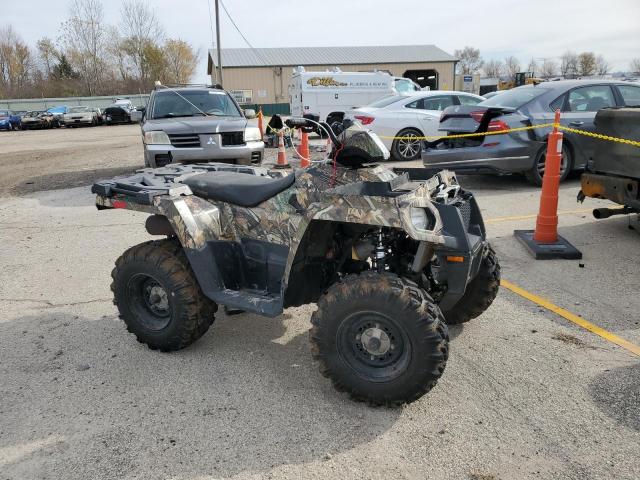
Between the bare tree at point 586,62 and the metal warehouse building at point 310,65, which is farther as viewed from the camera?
the bare tree at point 586,62

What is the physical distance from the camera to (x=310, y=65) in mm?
50719

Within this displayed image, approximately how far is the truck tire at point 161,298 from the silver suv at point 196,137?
5057mm

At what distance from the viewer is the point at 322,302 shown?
3025mm

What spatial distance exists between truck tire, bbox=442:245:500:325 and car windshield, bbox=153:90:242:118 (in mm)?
7037

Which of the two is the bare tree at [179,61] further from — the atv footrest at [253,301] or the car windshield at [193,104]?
the atv footrest at [253,301]

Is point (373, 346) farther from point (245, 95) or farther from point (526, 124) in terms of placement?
point (245, 95)

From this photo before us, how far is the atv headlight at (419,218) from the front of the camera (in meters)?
2.88

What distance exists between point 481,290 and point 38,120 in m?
36.9

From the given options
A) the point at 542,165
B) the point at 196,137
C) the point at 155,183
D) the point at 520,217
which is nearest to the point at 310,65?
the point at 196,137

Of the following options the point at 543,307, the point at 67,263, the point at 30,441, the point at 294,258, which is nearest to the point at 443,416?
the point at 294,258

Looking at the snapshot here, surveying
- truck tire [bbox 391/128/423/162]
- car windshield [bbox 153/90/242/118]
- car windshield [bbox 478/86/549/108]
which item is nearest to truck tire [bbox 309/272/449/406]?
car windshield [bbox 478/86/549/108]

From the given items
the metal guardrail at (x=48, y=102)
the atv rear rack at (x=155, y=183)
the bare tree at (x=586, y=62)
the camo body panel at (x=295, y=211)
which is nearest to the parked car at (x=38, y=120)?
the metal guardrail at (x=48, y=102)

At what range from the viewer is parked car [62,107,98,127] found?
113ft

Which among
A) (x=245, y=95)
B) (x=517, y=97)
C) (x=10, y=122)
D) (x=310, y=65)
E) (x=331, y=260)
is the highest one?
(x=310, y=65)
